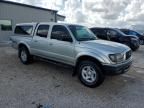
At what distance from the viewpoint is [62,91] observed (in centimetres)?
486

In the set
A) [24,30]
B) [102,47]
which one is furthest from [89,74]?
[24,30]

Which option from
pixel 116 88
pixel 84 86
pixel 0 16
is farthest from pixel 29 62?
pixel 0 16

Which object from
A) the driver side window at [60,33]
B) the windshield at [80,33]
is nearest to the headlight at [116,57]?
the windshield at [80,33]

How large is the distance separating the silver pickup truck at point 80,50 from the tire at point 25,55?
6.6 inches

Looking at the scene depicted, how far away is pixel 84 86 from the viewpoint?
527cm

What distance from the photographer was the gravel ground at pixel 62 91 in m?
4.14

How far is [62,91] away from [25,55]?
353 cm

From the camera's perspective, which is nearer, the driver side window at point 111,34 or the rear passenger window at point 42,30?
the rear passenger window at point 42,30

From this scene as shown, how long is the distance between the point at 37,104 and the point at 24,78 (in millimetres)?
2073

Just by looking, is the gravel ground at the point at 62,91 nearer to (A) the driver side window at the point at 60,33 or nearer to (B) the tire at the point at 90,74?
(B) the tire at the point at 90,74

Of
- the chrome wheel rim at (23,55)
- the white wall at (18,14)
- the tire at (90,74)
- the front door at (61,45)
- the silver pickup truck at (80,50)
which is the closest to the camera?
the silver pickup truck at (80,50)

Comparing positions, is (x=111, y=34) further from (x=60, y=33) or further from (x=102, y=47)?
(x=102, y=47)

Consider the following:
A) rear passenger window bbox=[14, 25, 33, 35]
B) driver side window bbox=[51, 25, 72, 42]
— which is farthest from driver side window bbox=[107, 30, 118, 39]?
driver side window bbox=[51, 25, 72, 42]

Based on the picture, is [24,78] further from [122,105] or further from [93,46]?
[122,105]
